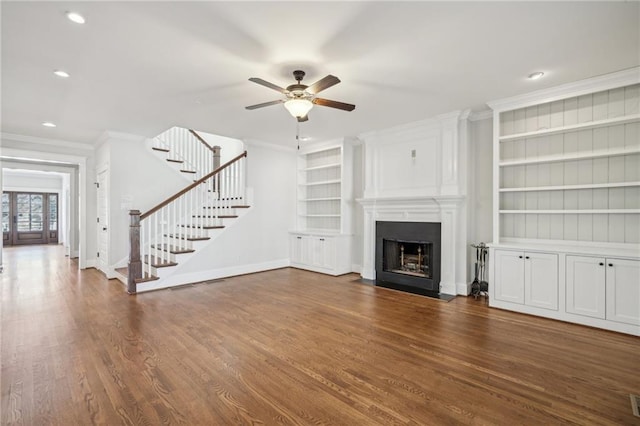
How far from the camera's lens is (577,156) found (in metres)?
3.69

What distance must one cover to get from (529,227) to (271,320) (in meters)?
3.71

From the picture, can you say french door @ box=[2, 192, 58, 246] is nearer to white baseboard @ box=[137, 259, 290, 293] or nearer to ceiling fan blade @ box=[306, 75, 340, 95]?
white baseboard @ box=[137, 259, 290, 293]

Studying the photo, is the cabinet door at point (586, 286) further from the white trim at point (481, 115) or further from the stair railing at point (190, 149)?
the stair railing at point (190, 149)

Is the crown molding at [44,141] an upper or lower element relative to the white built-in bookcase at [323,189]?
upper

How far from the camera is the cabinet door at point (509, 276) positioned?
3867 mm

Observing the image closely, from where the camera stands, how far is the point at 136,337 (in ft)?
10.2

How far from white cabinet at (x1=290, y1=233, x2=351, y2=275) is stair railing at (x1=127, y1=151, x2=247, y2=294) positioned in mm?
1646

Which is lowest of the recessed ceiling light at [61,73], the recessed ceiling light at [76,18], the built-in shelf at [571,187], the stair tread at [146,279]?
the stair tread at [146,279]

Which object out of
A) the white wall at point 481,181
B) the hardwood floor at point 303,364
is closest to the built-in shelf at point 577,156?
the white wall at point 481,181

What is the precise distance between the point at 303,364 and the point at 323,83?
252 centimetres

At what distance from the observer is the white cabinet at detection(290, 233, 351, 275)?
244 inches

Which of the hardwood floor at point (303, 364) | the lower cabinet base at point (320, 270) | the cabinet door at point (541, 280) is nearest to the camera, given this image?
the hardwood floor at point (303, 364)

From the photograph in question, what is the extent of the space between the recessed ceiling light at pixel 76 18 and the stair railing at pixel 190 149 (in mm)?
4146

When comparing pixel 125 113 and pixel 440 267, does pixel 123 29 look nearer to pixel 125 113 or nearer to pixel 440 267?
pixel 125 113
